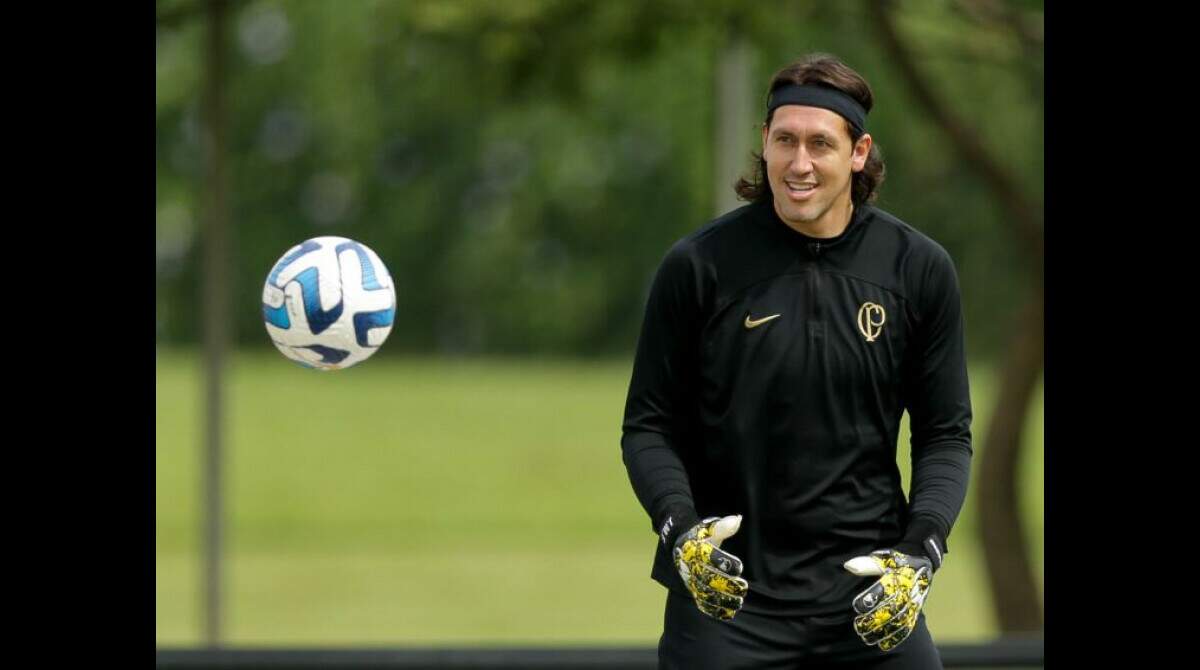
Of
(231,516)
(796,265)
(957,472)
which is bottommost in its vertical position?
(231,516)

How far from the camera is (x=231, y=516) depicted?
10.8 m

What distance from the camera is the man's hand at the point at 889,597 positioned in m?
3.15

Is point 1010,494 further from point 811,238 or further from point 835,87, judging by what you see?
point 835,87

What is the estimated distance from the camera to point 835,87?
3281 millimetres

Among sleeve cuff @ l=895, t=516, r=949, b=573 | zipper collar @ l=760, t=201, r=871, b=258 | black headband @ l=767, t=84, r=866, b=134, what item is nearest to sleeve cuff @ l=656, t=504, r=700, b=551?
sleeve cuff @ l=895, t=516, r=949, b=573

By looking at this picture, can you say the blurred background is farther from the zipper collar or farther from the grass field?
the zipper collar

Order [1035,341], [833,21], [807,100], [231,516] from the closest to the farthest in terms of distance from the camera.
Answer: [807,100] → [833,21] → [1035,341] → [231,516]

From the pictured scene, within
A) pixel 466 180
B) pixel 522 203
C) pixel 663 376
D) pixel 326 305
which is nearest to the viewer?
pixel 663 376

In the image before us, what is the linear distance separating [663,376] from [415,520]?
24.3ft

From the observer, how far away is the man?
3268 mm

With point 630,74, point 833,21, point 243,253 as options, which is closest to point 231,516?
point 243,253

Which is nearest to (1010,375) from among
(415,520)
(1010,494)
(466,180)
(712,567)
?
(1010,494)
